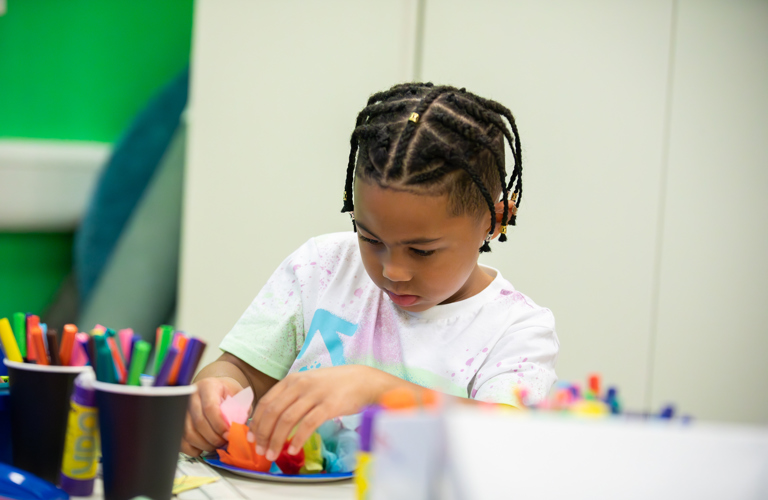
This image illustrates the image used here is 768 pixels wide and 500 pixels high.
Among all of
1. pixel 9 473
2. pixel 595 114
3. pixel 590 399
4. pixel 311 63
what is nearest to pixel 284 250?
pixel 311 63

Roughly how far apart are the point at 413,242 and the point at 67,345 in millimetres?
350

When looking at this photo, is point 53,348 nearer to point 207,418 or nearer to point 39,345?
point 39,345

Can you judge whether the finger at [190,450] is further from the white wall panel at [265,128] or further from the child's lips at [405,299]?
the white wall panel at [265,128]

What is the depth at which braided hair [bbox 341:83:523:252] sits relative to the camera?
730mm

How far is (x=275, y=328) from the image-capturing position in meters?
0.90

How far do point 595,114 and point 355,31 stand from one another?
62 centimetres

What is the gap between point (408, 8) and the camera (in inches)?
63.2

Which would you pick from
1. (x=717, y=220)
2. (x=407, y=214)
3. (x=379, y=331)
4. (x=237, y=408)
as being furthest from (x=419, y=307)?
(x=717, y=220)

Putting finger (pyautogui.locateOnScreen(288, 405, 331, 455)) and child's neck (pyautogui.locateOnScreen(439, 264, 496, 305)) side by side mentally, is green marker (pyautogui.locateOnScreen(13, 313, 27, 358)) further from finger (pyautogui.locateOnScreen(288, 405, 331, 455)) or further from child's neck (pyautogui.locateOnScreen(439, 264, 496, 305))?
child's neck (pyautogui.locateOnScreen(439, 264, 496, 305))

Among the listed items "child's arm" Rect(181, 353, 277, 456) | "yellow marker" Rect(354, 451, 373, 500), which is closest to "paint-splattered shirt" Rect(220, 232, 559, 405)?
"child's arm" Rect(181, 353, 277, 456)

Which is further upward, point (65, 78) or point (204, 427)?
point (65, 78)

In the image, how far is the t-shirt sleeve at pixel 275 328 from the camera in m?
0.87

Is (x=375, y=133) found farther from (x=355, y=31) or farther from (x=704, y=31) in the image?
(x=704, y=31)

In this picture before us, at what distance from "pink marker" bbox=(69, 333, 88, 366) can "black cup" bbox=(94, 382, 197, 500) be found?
6 cm
